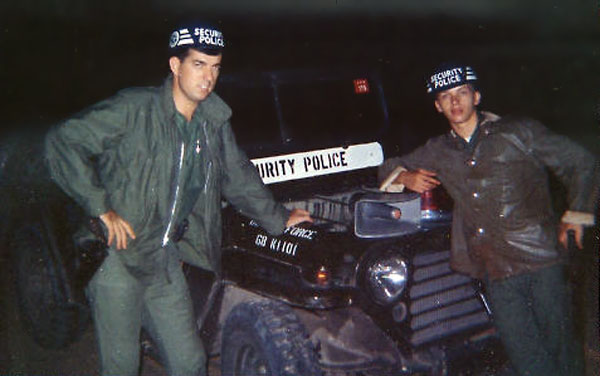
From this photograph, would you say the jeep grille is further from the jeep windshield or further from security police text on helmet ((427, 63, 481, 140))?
the jeep windshield

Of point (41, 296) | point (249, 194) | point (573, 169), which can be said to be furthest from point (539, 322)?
point (41, 296)

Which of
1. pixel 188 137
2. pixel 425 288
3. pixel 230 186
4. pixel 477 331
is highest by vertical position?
pixel 188 137

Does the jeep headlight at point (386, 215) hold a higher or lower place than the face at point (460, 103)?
lower

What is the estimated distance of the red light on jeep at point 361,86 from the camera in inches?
206

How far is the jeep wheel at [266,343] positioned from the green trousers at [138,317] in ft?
0.74

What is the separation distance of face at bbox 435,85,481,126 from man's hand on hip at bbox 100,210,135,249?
76.0 inches

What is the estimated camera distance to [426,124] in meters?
5.67

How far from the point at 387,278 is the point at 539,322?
0.94 m

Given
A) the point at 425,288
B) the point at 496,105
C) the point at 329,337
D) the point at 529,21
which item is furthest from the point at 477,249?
the point at 529,21

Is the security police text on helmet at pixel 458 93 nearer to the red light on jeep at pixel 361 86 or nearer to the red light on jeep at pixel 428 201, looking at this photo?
the red light on jeep at pixel 428 201

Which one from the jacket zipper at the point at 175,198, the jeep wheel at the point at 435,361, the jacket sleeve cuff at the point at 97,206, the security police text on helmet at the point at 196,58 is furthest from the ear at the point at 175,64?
the jeep wheel at the point at 435,361

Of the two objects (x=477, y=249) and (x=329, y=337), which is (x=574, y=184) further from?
(x=329, y=337)

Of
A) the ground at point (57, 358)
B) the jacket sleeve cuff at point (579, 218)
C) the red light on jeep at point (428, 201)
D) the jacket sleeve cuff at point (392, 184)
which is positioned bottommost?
the ground at point (57, 358)

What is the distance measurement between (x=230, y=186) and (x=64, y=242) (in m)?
1.70
